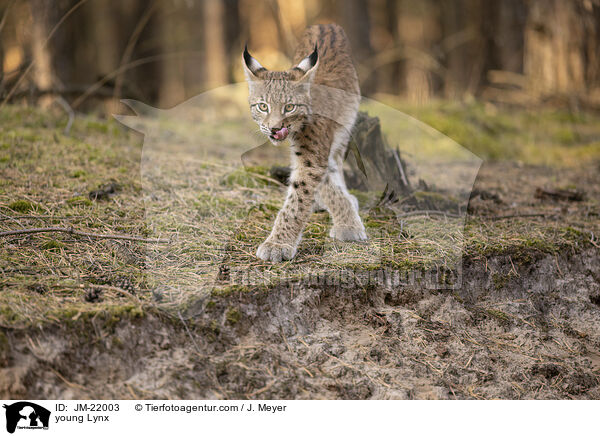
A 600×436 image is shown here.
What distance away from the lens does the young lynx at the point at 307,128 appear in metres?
3.77

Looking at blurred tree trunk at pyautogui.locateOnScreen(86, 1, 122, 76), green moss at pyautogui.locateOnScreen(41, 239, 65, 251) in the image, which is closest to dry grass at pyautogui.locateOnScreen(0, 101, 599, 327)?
green moss at pyautogui.locateOnScreen(41, 239, 65, 251)

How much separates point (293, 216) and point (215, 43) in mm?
12151

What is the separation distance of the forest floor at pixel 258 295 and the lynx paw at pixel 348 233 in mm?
127

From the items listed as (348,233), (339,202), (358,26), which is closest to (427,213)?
(339,202)

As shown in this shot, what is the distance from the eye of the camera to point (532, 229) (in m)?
4.56

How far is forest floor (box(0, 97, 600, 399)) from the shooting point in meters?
2.79

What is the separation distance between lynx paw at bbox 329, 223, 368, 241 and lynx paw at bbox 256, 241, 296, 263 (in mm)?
550

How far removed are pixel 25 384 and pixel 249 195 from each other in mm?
2707

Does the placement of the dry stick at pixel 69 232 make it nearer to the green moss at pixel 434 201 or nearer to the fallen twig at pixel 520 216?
the green moss at pixel 434 201

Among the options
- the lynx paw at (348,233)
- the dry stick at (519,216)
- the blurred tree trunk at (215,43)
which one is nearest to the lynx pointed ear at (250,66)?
the lynx paw at (348,233)

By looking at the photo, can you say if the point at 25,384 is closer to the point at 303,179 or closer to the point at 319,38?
the point at 303,179

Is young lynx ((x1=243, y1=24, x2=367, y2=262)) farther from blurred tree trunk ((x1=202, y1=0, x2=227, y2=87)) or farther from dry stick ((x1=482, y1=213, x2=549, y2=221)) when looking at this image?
blurred tree trunk ((x1=202, y1=0, x2=227, y2=87))

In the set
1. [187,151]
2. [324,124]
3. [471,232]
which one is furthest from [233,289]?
[187,151]

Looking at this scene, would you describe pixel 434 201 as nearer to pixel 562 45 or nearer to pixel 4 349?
pixel 4 349
